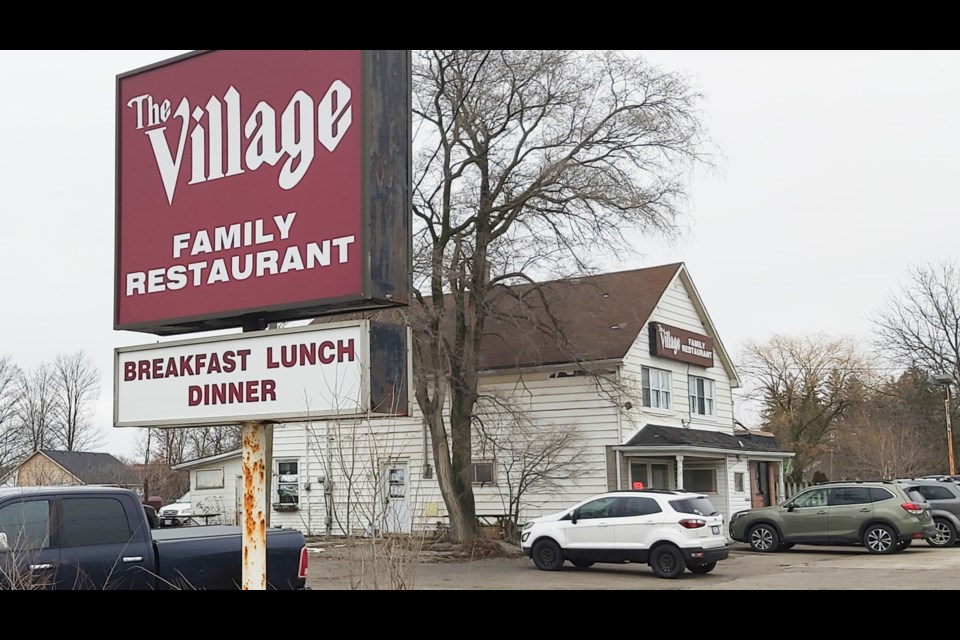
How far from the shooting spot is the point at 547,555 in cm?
2152

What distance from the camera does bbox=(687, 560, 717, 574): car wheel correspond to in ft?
64.6

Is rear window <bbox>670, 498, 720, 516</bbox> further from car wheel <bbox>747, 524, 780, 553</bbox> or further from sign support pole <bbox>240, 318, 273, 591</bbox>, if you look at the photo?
sign support pole <bbox>240, 318, 273, 591</bbox>

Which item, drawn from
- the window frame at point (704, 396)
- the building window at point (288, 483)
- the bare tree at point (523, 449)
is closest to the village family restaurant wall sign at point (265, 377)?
the bare tree at point (523, 449)

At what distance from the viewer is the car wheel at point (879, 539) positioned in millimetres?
24078

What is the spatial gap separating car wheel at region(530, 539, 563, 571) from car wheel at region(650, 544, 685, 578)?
86.4 inches

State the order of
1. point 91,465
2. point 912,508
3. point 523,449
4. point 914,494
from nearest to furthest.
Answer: point 912,508 < point 914,494 < point 523,449 < point 91,465

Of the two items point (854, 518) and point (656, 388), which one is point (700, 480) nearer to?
point (656, 388)

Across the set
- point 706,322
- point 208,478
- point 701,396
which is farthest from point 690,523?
point 208,478

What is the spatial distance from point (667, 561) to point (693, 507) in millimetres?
1199

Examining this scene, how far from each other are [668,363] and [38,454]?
41.9 meters

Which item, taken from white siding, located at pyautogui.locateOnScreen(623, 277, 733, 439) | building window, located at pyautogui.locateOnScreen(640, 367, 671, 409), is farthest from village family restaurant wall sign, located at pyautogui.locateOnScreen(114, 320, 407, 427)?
building window, located at pyautogui.locateOnScreen(640, 367, 671, 409)

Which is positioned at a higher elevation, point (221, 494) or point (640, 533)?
point (221, 494)
